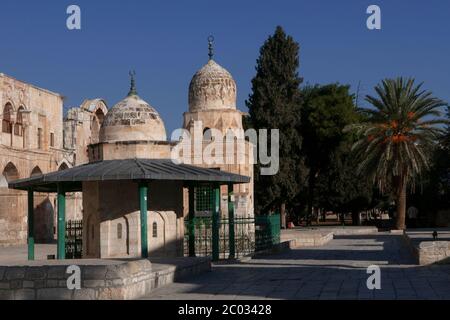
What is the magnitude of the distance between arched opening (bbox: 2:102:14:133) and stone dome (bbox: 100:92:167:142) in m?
14.7

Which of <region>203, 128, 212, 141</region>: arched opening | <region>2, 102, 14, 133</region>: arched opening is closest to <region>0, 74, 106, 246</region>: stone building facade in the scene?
<region>2, 102, 14, 133</region>: arched opening

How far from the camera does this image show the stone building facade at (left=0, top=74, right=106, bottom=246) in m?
29.9

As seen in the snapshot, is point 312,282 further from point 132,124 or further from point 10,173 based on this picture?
point 10,173

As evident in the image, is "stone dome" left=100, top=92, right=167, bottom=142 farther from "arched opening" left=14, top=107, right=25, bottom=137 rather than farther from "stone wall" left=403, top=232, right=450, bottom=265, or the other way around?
"arched opening" left=14, top=107, right=25, bottom=137

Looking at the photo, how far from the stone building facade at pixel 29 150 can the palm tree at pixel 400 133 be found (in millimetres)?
14473

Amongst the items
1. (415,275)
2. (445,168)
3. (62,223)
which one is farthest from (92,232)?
(445,168)

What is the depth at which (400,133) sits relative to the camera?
104ft

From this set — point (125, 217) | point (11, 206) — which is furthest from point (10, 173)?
point (125, 217)

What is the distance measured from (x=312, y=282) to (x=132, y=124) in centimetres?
710

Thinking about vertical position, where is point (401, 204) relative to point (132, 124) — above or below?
below
